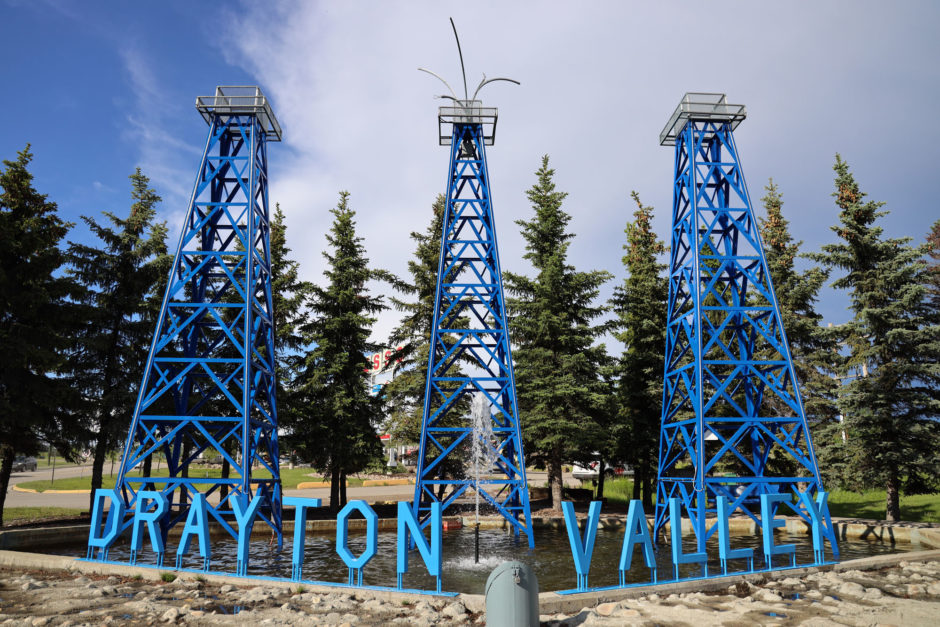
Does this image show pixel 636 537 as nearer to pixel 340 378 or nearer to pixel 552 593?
pixel 552 593

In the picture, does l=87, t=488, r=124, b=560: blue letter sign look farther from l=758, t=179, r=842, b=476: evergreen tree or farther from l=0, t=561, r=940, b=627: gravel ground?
l=758, t=179, r=842, b=476: evergreen tree

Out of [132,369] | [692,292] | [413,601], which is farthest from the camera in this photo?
[132,369]

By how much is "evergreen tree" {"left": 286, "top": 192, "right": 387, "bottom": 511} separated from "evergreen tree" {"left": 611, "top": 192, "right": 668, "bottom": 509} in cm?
1079

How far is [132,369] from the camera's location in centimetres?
2216

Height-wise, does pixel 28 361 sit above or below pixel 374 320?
below

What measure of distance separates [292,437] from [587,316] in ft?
44.6

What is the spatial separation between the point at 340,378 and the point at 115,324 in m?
8.93

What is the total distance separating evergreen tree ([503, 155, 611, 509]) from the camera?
23156mm

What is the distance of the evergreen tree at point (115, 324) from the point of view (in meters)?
21.2

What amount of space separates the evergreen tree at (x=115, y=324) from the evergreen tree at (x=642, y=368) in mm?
19274

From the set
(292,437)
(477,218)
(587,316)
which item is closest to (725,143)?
(477,218)

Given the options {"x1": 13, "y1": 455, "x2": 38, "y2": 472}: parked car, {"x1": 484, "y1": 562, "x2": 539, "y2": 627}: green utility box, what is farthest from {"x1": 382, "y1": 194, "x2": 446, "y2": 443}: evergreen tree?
{"x1": 13, "y1": 455, "x2": 38, "y2": 472}: parked car

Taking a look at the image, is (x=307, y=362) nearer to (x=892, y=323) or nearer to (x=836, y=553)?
(x=836, y=553)

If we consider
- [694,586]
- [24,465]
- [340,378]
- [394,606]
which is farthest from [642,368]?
[24,465]
